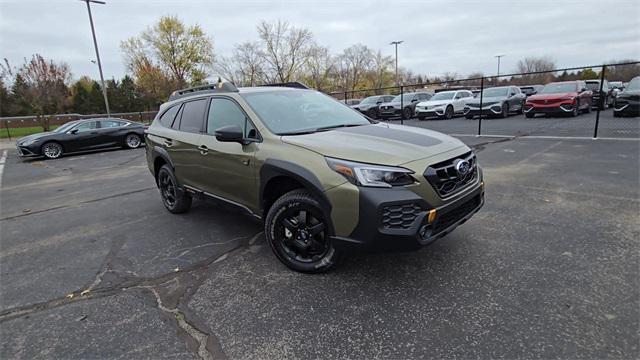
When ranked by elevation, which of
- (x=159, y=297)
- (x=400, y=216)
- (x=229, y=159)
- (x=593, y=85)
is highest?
(x=593, y=85)

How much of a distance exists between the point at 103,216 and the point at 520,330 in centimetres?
545

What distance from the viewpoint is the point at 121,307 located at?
2.83 meters

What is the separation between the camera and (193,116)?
4.45m

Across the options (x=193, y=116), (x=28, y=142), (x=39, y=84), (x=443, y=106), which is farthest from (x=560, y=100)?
(x=39, y=84)

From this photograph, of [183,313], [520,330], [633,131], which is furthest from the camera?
[633,131]

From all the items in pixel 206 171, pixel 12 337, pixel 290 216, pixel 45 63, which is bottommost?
pixel 12 337

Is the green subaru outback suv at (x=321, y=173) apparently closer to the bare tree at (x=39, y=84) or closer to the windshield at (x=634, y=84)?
the windshield at (x=634, y=84)

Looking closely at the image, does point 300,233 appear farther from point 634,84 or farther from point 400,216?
point 634,84

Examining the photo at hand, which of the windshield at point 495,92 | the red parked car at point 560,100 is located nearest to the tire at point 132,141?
the windshield at point 495,92

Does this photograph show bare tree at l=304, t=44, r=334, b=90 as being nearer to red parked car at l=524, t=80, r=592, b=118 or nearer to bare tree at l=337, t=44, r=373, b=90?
bare tree at l=337, t=44, r=373, b=90

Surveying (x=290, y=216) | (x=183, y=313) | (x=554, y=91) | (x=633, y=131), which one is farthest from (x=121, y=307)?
(x=554, y=91)

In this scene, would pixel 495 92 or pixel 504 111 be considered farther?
pixel 495 92

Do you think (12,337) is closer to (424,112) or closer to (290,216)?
(290,216)

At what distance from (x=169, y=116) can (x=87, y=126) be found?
36.6 feet
